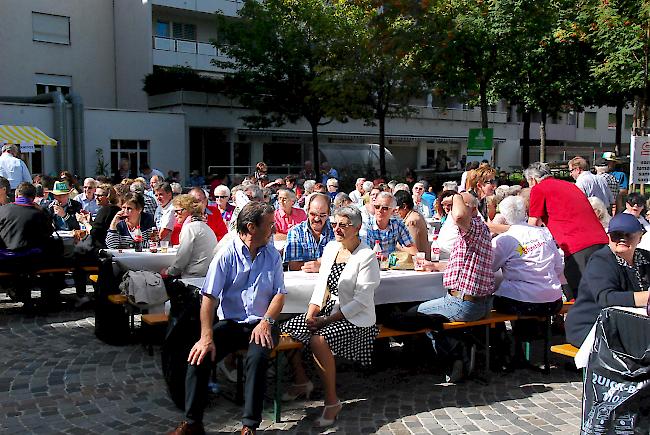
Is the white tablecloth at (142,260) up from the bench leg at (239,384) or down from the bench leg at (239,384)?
up

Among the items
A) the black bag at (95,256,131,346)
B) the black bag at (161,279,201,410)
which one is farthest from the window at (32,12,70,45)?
the black bag at (161,279,201,410)

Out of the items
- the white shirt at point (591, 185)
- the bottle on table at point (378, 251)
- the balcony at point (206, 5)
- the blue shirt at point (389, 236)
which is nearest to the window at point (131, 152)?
the balcony at point (206, 5)

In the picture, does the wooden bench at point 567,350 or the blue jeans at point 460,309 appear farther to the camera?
the blue jeans at point 460,309

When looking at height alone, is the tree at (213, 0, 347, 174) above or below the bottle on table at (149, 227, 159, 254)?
above

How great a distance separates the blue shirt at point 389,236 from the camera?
21.7ft

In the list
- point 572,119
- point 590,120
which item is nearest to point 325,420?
point 572,119

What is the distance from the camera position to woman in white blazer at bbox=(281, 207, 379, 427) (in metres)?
4.79

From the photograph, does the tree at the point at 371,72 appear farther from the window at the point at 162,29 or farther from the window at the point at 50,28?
the window at the point at 50,28

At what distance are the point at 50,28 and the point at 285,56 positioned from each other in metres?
11.1

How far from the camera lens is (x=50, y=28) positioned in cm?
2880

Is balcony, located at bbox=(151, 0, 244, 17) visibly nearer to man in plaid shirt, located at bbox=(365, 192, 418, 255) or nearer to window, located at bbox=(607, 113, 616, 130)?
man in plaid shirt, located at bbox=(365, 192, 418, 255)

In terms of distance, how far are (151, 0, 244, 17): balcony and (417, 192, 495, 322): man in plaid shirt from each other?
27.0m

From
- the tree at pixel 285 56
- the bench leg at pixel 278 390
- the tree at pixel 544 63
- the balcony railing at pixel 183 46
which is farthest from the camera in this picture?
the balcony railing at pixel 183 46

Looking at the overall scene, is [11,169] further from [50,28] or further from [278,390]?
[50,28]
